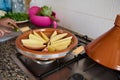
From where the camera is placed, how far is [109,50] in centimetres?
57

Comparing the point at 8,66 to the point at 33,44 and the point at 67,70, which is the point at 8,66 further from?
the point at 67,70

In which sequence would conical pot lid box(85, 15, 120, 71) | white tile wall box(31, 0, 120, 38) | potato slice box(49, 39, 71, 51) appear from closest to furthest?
conical pot lid box(85, 15, 120, 71) < potato slice box(49, 39, 71, 51) < white tile wall box(31, 0, 120, 38)

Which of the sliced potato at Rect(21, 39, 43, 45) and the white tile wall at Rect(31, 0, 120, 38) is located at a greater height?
the white tile wall at Rect(31, 0, 120, 38)

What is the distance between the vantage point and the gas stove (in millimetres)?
593

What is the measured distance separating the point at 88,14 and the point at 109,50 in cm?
39

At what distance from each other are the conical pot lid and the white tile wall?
23 cm

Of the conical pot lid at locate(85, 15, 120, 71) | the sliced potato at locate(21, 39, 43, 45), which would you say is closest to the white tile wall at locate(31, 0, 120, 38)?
the conical pot lid at locate(85, 15, 120, 71)

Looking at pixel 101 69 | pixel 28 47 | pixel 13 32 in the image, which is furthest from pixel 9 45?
pixel 101 69

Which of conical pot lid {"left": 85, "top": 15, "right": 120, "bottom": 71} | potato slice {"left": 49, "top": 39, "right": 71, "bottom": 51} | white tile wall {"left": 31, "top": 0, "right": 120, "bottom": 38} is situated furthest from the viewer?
white tile wall {"left": 31, "top": 0, "right": 120, "bottom": 38}

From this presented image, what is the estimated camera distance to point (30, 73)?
0.61m

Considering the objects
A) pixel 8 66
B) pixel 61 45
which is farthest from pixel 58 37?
pixel 8 66

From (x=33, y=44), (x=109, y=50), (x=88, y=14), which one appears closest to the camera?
(x=109, y=50)

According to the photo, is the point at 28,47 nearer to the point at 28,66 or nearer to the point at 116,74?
the point at 28,66

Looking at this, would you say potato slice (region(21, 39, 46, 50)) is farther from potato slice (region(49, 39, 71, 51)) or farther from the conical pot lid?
the conical pot lid
